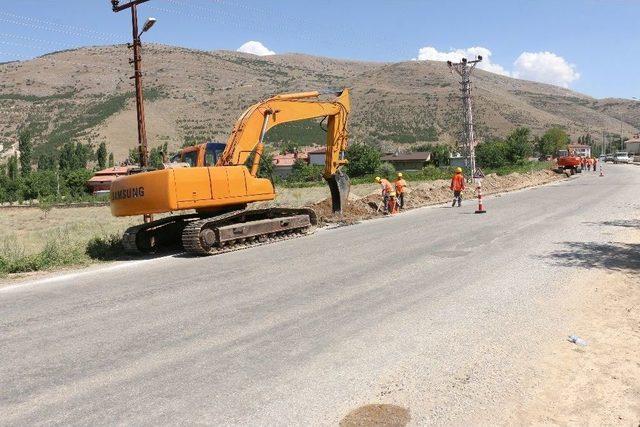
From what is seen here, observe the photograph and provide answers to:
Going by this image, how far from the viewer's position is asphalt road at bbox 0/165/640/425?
4.39 meters

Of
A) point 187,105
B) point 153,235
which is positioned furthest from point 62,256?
point 187,105

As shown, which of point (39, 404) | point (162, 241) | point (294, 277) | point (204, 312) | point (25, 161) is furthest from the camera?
point (25, 161)

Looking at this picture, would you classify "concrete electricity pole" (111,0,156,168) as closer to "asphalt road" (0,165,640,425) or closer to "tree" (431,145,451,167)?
"asphalt road" (0,165,640,425)

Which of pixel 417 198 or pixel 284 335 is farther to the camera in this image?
pixel 417 198

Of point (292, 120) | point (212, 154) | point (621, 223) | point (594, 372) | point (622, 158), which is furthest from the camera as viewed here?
point (622, 158)

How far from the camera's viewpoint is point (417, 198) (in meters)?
25.3

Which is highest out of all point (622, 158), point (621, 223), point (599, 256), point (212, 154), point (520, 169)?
point (622, 158)

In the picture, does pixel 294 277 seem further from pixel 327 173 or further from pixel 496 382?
pixel 327 173

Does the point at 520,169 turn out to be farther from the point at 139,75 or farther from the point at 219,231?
the point at 219,231

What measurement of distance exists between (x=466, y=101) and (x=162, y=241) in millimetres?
26690

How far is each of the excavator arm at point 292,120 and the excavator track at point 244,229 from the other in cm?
A: 131

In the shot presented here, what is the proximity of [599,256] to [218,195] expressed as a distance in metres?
8.25

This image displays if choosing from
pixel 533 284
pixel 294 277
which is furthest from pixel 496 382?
pixel 294 277

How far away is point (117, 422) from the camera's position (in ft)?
13.4
